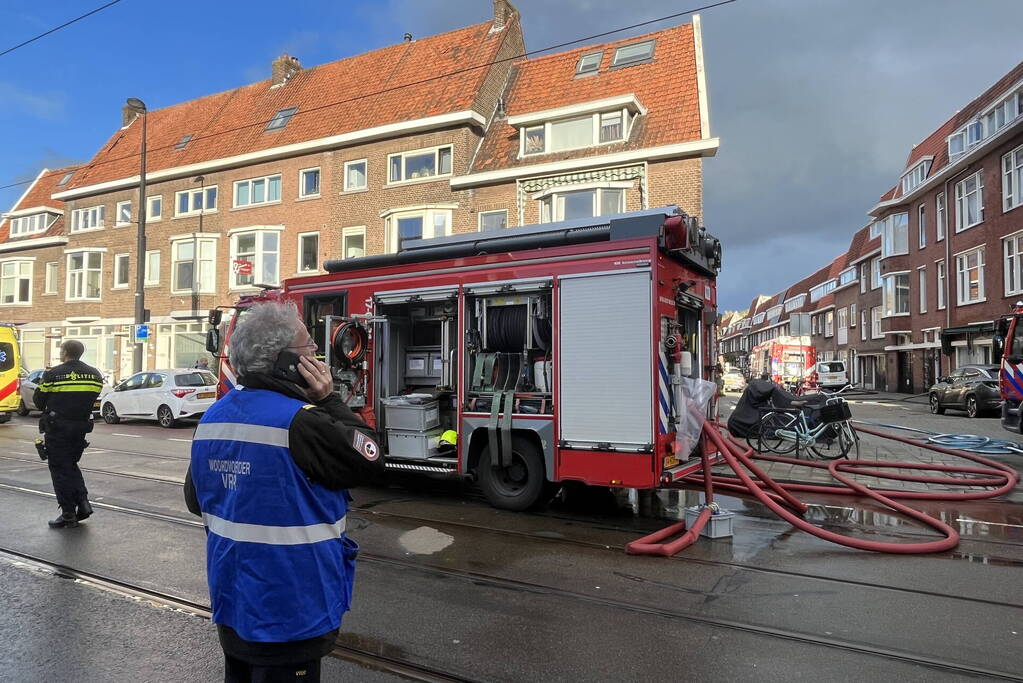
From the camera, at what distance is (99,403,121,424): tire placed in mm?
17672

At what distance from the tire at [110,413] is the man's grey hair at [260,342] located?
18.3 m

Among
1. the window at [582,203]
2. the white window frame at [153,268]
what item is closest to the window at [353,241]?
the window at [582,203]

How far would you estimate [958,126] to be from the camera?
30.6m

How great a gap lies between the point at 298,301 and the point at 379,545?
3914 millimetres

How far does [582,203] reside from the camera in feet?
64.2

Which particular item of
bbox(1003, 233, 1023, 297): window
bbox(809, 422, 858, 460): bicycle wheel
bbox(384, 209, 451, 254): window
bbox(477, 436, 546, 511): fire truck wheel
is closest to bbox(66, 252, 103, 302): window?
bbox(384, 209, 451, 254): window

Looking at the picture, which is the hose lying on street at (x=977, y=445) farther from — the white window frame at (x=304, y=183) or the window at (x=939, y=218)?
the window at (x=939, y=218)

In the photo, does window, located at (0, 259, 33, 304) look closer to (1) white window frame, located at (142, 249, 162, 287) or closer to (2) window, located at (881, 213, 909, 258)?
(1) white window frame, located at (142, 249, 162, 287)

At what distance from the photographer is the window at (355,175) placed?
77.0ft

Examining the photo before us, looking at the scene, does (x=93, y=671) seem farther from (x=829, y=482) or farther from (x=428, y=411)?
(x=829, y=482)

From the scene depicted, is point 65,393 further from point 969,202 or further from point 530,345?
point 969,202

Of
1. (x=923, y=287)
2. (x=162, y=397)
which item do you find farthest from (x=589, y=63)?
(x=923, y=287)

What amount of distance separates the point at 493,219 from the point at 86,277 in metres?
19.7

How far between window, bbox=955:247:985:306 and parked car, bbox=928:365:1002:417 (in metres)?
9.50
